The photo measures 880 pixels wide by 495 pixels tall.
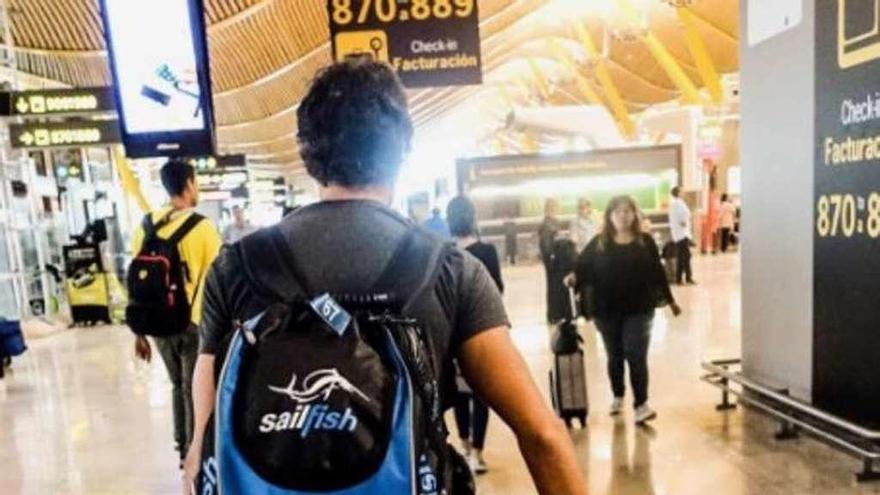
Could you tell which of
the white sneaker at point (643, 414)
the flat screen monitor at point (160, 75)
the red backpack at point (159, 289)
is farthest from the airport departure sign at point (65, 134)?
the white sneaker at point (643, 414)

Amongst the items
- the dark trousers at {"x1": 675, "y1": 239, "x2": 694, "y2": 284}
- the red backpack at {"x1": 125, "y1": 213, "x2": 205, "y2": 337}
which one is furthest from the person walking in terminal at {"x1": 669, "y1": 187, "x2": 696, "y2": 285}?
the red backpack at {"x1": 125, "y1": 213, "x2": 205, "y2": 337}

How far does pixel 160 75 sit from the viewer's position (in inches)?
212

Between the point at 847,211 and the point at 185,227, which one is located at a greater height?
the point at 185,227

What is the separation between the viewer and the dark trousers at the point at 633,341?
16.6ft

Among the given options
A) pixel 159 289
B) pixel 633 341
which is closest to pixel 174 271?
pixel 159 289

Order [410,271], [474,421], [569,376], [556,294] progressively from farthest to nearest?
[556,294], [569,376], [474,421], [410,271]

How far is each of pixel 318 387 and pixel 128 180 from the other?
20674 mm

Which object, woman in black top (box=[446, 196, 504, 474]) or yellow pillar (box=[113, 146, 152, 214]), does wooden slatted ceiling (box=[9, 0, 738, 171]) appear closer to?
woman in black top (box=[446, 196, 504, 474])

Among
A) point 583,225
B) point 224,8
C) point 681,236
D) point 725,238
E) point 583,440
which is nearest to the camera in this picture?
point 583,440

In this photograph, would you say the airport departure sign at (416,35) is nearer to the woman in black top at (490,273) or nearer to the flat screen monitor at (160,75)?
the flat screen monitor at (160,75)

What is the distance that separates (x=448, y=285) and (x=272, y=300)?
255 millimetres

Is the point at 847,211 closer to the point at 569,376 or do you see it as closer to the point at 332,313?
the point at 569,376

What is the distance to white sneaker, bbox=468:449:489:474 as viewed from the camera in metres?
4.32

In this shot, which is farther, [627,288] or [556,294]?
[556,294]
